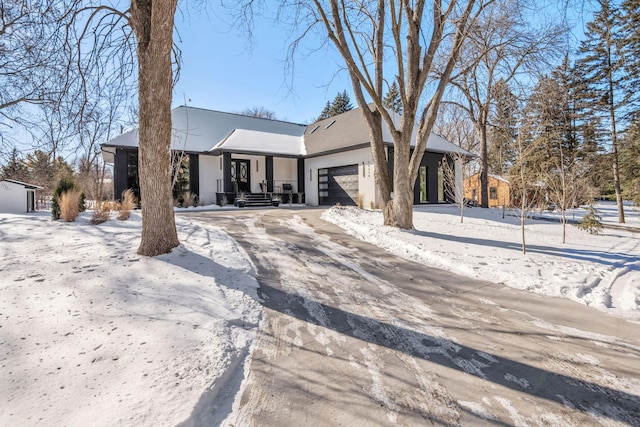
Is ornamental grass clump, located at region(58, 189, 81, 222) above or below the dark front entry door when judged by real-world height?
below

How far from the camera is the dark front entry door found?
18.8 m

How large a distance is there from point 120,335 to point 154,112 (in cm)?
346

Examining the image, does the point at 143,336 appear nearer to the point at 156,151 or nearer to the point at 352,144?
the point at 156,151

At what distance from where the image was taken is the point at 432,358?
2385mm

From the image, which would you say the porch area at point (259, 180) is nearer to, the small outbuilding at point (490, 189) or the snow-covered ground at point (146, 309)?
the snow-covered ground at point (146, 309)

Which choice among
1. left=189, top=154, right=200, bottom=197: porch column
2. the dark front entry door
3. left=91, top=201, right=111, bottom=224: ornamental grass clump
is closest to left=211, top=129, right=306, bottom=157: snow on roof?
left=189, top=154, right=200, bottom=197: porch column

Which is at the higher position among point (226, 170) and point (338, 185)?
point (226, 170)

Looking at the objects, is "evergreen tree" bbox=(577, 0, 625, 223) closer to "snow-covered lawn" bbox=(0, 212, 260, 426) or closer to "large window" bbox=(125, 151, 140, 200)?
"snow-covered lawn" bbox=(0, 212, 260, 426)

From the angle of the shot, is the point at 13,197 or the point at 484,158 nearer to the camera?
the point at 13,197

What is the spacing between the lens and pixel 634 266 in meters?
5.10

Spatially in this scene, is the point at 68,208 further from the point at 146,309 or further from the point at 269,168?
the point at 269,168

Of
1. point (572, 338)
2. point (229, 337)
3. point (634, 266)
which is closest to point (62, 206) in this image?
point (229, 337)

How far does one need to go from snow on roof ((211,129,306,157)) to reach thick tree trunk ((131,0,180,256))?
474 inches

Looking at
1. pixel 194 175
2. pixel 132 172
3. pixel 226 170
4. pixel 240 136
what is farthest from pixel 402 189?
pixel 132 172
